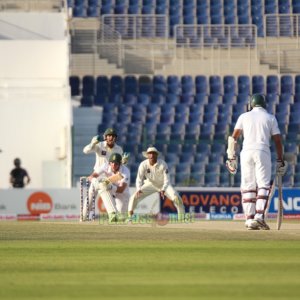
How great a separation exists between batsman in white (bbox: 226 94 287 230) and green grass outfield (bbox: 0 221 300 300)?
1.68 feet

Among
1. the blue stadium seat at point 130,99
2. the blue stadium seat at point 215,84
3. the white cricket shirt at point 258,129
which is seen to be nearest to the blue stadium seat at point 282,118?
the blue stadium seat at point 215,84

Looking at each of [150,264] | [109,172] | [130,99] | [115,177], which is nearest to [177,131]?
[130,99]

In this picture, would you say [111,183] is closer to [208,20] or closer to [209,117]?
[209,117]

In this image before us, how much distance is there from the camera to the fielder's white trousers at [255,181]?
664 inches

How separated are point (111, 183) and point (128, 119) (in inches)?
414

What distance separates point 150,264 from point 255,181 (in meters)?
6.07

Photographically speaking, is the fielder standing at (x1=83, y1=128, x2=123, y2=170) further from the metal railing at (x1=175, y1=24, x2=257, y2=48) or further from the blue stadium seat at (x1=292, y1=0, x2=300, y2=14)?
the blue stadium seat at (x1=292, y1=0, x2=300, y2=14)

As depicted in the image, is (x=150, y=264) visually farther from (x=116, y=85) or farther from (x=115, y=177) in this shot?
(x=116, y=85)

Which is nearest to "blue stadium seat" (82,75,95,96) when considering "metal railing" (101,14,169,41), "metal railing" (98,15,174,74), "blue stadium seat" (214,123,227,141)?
"metal railing" (98,15,174,74)

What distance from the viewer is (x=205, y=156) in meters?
30.3

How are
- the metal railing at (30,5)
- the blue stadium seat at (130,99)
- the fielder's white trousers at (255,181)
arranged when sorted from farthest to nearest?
the metal railing at (30,5), the blue stadium seat at (130,99), the fielder's white trousers at (255,181)

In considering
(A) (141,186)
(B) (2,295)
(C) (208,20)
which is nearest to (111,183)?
(A) (141,186)

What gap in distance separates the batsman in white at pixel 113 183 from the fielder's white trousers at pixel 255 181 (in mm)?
3984

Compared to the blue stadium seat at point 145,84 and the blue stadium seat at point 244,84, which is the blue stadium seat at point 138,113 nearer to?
the blue stadium seat at point 145,84
